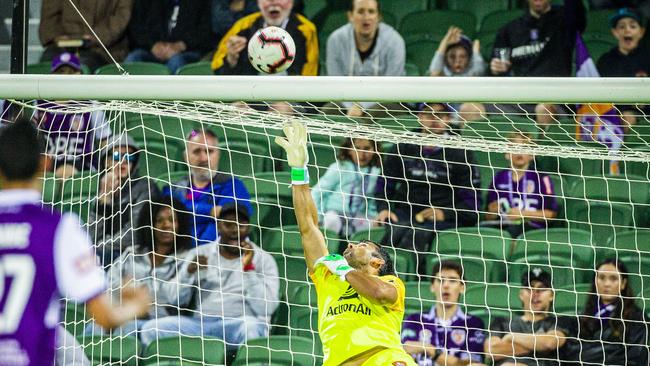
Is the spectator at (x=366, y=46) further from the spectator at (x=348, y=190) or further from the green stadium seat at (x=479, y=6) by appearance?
the green stadium seat at (x=479, y=6)

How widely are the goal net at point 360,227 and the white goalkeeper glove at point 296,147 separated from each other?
61cm

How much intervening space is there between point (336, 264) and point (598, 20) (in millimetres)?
4834

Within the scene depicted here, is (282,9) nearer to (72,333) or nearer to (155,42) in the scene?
(155,42)

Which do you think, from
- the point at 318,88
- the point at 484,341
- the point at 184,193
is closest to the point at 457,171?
the point at 484,341

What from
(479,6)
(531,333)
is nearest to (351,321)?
(531,333)

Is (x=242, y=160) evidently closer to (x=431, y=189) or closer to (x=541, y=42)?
(x=431, y=189)

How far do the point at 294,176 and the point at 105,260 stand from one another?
7.01 ft

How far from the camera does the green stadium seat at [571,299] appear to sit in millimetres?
8016

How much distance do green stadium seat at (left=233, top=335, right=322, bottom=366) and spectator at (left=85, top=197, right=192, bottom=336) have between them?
0.60m

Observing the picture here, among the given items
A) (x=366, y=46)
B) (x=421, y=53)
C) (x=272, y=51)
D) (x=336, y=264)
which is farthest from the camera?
(x=421, y=53)

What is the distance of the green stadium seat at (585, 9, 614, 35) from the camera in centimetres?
1009

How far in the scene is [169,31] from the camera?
10383mm

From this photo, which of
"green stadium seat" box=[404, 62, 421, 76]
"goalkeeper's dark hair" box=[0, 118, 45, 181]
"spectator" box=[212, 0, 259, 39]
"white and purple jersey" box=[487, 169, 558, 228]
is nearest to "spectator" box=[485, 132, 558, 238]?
"white and purple jersey" box=[487, 169, 558, 228]

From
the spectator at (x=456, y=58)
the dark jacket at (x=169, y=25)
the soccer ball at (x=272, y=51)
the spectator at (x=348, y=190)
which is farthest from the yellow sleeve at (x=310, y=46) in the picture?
the soccer ball at (x=272, y=51)
